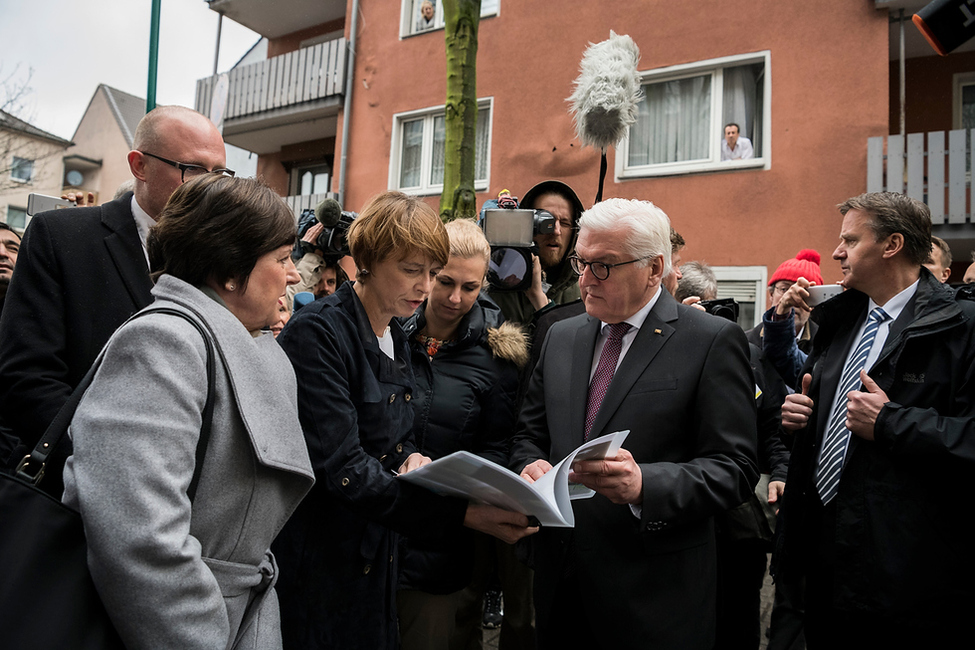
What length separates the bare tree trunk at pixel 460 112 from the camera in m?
4.79

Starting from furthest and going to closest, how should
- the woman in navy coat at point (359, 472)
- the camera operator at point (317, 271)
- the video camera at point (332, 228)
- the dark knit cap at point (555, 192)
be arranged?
the camera operator at point (317, 271) < the video camera at point (332, 228) < the dark knit cap at point (555, 192) < the woman in navy coat at point (359, 472)

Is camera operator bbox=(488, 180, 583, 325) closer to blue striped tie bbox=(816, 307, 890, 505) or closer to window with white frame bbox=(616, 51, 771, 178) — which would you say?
blue striped tie bbox=(816, 307, 890, 505)

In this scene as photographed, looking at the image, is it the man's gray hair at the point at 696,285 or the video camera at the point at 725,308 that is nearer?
the video camera at the point at 725,308

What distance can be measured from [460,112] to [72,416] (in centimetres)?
403

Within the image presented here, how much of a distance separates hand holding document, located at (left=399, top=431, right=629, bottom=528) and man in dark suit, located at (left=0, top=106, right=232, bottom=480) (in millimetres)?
1051

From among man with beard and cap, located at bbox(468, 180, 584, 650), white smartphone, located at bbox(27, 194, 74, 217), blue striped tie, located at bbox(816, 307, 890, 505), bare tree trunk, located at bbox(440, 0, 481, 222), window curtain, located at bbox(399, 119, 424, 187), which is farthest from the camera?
window curtain, located at bbox(399, 119, 424, 187)

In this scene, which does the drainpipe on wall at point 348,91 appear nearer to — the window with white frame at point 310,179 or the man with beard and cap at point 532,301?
the window with white frame at point 310,179

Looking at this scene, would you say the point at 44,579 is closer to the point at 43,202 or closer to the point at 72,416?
the point at 72,416

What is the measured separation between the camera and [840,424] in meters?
2.72

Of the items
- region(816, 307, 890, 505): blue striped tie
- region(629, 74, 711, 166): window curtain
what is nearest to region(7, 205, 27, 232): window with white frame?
region(629, 74, 711, 166): window curtain

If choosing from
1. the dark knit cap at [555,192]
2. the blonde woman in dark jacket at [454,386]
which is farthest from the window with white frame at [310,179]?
the blonde woman in dark jacket at [454,386]

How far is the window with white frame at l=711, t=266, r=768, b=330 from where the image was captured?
354 inches

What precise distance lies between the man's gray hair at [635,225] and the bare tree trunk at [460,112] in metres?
2.56

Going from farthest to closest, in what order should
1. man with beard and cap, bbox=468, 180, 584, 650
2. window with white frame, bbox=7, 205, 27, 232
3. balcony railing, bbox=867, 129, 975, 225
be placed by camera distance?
Result: window with white frame, bbox=7, 205, 27, 232 → balcony railing, bbox=867, 129, 975, 225 → man with beard and cap, bbox=468, 180, 584, 650
